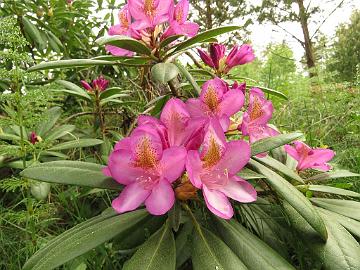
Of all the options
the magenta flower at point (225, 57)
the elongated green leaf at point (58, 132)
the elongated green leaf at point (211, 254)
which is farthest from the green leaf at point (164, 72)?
the elongated green leaf at point (58, 132)

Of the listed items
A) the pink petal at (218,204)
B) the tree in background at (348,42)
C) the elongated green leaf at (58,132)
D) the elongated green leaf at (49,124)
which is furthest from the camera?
the tree in background at (348,42)

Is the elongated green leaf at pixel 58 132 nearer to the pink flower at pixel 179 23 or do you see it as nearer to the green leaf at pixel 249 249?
the pink flower at pixel 179 23

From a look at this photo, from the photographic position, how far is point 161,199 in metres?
0.89

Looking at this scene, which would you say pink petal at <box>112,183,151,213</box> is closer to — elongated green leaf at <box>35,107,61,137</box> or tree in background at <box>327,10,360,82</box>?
elongated green leaf at <box>35,107,61,137</box>

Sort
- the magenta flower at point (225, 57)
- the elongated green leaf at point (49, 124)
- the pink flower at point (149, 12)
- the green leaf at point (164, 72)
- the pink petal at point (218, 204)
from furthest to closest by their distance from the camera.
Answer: the elongated green leaf at point (49, 124), the magenta flower at point (225, 57), the pink flower at point (149, 12), the green leaf at point (164, 72), the pink petal at point (218, 204)

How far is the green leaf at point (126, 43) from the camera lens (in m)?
1.18

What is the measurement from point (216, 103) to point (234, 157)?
20 cm

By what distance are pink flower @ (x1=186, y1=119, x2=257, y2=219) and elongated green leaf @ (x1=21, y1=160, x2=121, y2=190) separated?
0.24m

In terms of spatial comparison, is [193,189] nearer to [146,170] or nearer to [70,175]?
[146,170]

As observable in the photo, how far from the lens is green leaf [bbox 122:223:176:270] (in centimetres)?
90

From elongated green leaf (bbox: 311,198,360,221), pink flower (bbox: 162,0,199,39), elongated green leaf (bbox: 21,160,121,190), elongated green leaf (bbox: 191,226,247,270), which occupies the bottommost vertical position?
elongated green leaf (bbox: 311,198,360,221)

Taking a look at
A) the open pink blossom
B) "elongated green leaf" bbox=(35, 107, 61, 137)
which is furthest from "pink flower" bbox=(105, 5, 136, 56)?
"elongated green leaf" bbox=(35, 107, 61, 137)

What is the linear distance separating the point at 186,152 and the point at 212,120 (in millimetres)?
113

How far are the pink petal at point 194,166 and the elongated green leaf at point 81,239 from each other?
24 cm
